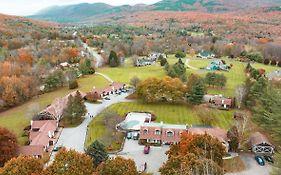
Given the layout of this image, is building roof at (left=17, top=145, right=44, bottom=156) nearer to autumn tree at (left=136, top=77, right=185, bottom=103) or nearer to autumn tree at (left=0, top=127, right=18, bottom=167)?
autumn tree at (left=0, top=127, right=18, bottom=167)

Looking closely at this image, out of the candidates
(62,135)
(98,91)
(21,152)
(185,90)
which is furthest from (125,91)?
(21,152)

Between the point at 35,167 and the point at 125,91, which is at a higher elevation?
the point at 35,167

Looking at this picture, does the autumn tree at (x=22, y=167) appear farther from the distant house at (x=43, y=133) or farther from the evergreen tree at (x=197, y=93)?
the evergreen tree at (x=197, y=93)

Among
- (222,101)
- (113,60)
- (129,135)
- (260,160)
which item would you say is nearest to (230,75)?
(222,101)

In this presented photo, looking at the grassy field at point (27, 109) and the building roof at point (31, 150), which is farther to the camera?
the grassy field at point (27, 109)

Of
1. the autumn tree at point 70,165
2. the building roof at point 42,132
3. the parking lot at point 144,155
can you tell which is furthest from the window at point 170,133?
the building roof at point 42,132

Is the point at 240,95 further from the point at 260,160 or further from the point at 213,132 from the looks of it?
the point at 260,160

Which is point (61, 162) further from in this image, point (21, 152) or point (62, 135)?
point (62, 135)
